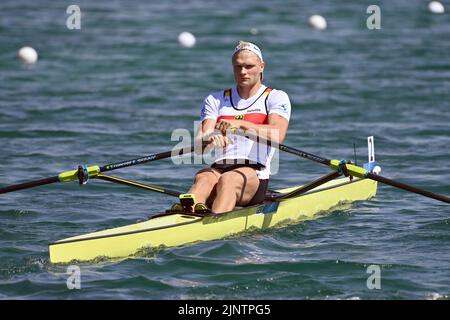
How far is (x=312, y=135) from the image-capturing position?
1521 cm

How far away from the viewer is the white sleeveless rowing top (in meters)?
9.45

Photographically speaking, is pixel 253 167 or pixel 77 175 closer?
pixel 77 175

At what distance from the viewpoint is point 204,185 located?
919 cm

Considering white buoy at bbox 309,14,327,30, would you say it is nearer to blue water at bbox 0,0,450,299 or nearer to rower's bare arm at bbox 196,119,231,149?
blue water at bbox 0,0,450,299

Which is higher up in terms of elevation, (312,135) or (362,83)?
(362,83)

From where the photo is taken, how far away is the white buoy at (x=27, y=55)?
21.5m

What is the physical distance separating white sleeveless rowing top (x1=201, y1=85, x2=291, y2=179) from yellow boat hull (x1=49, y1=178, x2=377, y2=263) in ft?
1.58

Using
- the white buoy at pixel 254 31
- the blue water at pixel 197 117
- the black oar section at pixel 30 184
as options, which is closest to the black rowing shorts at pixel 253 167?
the blue water at pixel 197 117

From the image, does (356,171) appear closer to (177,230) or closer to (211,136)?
(211,136)

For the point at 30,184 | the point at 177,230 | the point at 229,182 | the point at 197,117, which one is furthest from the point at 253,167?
the point at 197,117

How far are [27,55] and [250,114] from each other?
43.1ft
